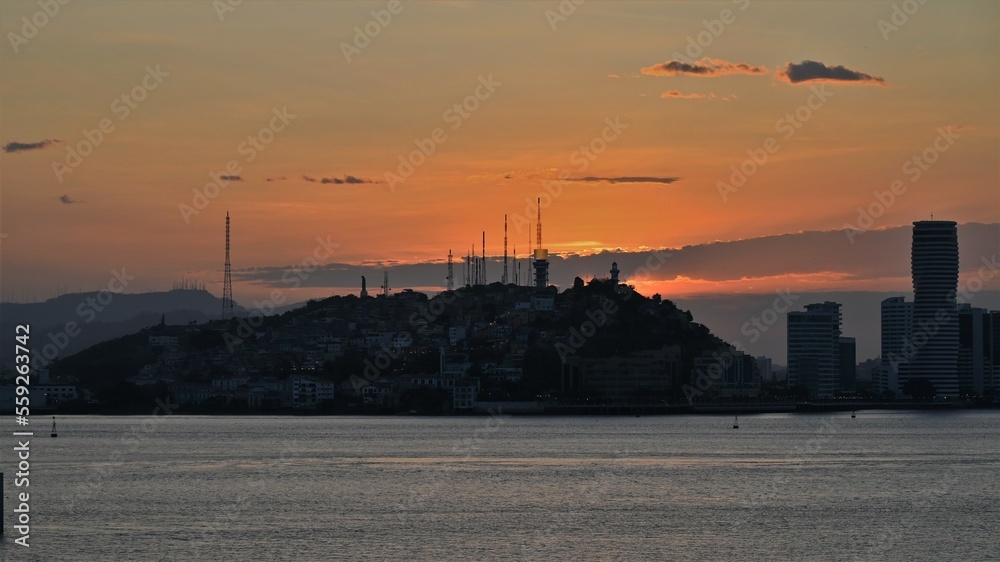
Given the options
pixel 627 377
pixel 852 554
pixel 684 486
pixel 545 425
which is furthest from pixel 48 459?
pixel 627 377

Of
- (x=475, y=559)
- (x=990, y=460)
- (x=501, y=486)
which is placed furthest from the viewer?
(x=990, y=460)

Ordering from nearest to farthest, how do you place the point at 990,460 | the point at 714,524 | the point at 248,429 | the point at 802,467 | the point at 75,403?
the point at 714,524 → the point at 802,467 → the point at 990,460 → the point at 248,429 → the point at 75,403

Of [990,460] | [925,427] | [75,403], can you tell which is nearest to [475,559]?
[990,460]

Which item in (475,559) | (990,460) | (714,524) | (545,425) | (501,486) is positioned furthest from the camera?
(545,425)

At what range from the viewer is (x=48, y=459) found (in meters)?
79.9

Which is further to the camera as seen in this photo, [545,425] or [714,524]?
[545,425]

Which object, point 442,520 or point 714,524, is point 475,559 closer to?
point 442,520

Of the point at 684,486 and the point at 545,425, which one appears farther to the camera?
the point at 545,425

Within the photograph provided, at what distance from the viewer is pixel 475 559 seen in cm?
4166

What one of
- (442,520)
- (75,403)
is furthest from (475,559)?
(75,403)

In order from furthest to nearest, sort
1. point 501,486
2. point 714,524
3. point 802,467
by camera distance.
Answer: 1. point 802,467
2. point 501,486
3. point 714,524

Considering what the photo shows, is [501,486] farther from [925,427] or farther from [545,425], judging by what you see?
[925,427]

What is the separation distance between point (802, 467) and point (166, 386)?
12619cm

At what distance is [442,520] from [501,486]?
13316mm
